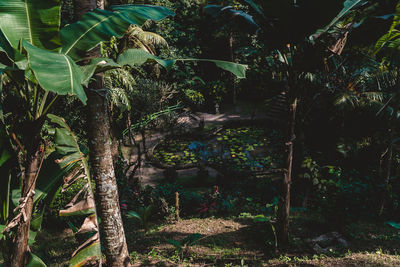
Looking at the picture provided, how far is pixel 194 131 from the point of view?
39.0ft

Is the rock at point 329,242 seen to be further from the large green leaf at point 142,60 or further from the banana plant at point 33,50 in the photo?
the banana plant at point 33,50

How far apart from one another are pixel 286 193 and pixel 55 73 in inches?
143

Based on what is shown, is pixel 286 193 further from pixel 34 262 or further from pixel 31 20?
pixel 31 20

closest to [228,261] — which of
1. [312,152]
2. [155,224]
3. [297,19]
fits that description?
[155,224]

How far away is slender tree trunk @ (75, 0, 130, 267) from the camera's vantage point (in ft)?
9.95

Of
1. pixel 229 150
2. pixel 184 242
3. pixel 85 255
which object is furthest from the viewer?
pixel 229 150

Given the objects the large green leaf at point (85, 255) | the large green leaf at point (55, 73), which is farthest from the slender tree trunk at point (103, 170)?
the large green leaf at point (55, 73)

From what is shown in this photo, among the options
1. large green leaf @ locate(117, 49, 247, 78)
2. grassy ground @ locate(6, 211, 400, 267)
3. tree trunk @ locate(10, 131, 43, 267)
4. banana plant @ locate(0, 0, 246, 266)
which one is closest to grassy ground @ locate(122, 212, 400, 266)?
grassy ground @ locate(6, 211, 400, 267)

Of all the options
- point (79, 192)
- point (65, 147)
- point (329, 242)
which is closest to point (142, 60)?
point (65, 147)

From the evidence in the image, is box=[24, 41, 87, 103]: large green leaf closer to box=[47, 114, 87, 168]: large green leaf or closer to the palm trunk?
box=[47, 114, 87, 168]: large green leaf

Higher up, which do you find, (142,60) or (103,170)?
(142,60)

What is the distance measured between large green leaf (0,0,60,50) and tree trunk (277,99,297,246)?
323 cm

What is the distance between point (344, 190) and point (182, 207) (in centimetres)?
361

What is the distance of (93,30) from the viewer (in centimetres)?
227
